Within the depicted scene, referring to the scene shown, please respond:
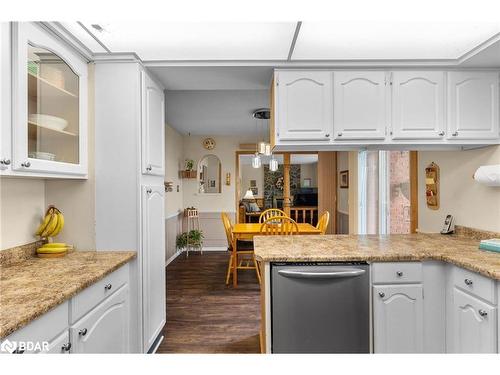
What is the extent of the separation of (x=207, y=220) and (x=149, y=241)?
3736 mm

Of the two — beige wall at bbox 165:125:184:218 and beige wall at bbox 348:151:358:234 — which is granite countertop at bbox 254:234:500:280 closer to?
beige wall at bbox 348:151:358:234

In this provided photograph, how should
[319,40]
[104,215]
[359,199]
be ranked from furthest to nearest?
1. [359,199]
2. [104,215]
3. [319,40]

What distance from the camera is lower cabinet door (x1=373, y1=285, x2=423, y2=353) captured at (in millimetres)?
1753

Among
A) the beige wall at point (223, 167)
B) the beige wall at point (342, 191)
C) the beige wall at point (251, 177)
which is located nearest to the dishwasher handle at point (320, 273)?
the beige wall at point (342, 191)

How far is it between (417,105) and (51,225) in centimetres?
267

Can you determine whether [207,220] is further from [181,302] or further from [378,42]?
[378,42]

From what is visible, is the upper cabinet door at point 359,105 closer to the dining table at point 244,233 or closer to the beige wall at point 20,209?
the dining table at point 244,233

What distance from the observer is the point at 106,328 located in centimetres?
158

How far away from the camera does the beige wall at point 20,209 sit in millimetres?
1640

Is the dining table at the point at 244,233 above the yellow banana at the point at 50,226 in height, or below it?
below

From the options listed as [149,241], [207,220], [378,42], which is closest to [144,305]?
[149,241]

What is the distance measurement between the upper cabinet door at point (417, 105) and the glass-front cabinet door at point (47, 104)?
220 cm

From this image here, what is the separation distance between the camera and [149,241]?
2162 mm

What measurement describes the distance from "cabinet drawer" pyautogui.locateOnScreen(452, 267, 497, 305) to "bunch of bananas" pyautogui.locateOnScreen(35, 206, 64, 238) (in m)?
2.45
